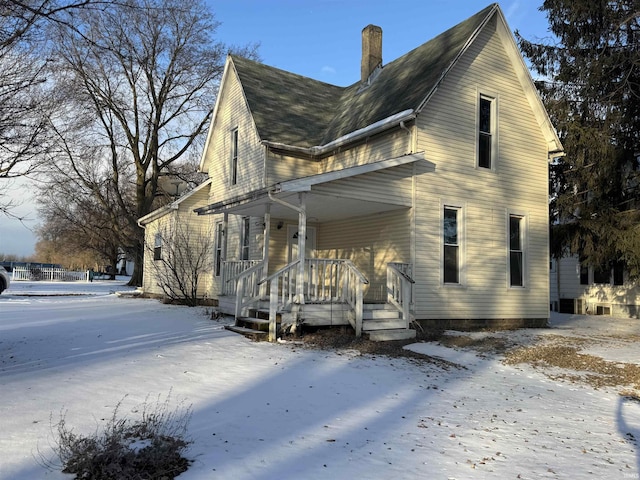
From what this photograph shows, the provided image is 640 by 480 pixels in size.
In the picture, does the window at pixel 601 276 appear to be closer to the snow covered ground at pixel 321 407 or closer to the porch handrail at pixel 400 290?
the snow covered ground at pixel 321 407

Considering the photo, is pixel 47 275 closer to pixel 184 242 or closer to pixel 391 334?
pixel 184 242

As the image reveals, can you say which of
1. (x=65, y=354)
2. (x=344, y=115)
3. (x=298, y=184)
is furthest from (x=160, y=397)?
(x=344, y=115)

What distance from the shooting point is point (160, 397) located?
18.2ft

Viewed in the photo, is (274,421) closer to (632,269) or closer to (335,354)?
(335,354)

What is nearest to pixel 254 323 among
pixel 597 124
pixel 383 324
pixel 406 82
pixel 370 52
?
pixel 383 324

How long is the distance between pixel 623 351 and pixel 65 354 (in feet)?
33.7

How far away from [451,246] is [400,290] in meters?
2.52

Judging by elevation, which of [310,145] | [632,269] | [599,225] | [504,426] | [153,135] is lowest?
[504,426]

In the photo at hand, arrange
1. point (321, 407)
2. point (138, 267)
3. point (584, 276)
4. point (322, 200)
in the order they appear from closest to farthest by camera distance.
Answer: point (321, 407) → point (322, 200) → point (584, 276) → point (138, 267)

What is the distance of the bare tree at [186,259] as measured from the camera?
16975mm

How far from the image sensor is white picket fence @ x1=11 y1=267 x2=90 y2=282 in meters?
38.2

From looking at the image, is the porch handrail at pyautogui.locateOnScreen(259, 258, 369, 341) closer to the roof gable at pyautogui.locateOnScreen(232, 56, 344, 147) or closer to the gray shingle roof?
the gray shingle roof

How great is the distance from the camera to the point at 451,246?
12508 millimetres

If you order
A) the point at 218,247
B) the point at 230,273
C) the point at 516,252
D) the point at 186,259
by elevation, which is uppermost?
the point at 218,247
